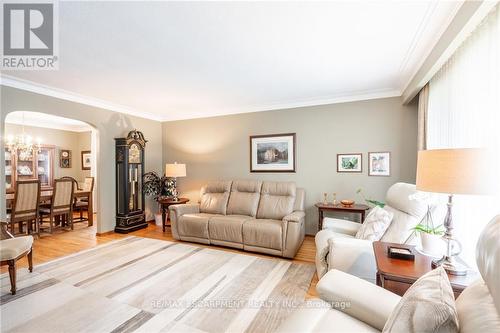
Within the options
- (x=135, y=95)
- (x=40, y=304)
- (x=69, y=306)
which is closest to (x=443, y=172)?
(x=69, y=306)

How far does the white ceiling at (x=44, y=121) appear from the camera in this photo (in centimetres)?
541

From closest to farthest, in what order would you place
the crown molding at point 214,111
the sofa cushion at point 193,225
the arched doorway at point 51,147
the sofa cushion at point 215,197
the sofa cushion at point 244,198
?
the crown molding at point 214,111 < the sofa cushion at point 193,225 < the sofa cushion at point 244,198 < the sofa cushion at point 215,197 < the arched doorway at point 51,147

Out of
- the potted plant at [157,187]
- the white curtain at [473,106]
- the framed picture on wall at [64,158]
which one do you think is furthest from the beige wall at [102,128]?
the white curtain at [473,106]

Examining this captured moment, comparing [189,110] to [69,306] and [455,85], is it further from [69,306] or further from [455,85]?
[455,85]

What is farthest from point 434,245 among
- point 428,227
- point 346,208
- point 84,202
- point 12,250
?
point 84,202

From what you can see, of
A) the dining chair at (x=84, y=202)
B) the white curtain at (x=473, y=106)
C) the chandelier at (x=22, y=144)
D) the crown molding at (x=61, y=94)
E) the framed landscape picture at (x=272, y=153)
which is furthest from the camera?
the dining chair at (x=84, y=202)

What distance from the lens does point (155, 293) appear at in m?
2.26

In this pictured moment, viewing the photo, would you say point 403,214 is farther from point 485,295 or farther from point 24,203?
point 24,203

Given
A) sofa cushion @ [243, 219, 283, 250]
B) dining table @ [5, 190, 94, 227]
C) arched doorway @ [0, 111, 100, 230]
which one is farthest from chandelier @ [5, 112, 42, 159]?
sofa cushion @ [243, 219, 283, 250]

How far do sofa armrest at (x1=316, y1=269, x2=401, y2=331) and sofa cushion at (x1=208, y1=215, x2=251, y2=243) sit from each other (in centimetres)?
212

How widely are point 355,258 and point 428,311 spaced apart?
1.38m

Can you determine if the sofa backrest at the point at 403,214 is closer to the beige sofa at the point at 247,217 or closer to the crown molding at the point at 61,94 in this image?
the beige sofa at the point at 247,217

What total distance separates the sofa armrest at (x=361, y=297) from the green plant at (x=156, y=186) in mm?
4139

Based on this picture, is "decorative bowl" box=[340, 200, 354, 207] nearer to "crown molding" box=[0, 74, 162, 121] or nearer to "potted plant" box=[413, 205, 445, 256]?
"potted plant" box=[413, 205, 445, 256]
